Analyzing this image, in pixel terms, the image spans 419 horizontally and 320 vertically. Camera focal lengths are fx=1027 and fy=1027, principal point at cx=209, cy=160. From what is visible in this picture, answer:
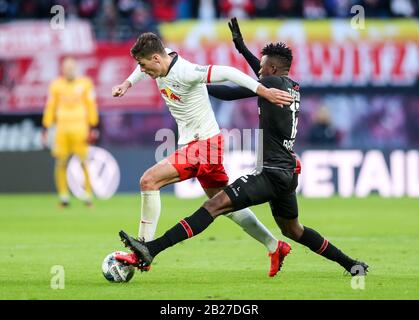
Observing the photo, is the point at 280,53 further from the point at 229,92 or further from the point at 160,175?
the point at 160,175

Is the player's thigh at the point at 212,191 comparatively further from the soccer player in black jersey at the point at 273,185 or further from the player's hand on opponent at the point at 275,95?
the player's hand on opponent at the point at 275,95

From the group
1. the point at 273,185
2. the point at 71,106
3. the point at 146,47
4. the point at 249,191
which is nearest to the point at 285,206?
the point at 273,185

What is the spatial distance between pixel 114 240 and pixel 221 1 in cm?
1226

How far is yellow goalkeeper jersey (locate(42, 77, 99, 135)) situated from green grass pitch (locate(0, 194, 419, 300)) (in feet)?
5.07

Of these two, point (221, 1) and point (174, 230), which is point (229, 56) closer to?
point (221, 1)

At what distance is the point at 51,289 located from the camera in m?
8.07

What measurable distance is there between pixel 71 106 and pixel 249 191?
10593mm

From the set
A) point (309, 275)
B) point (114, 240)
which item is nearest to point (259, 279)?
point (309, 275)

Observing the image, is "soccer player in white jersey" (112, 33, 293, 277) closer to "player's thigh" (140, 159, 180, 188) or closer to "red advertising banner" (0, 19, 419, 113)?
"player's thigh" (140, 159, 180, 188)

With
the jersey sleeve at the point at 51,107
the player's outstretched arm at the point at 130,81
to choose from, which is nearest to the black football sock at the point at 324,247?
the player's outstretched arm at the point at 130,81

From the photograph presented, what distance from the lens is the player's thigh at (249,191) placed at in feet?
27.8

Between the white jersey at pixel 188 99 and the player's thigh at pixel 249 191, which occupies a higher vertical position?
the white jersey at pixel 188 99

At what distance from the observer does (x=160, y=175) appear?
28.3 feet

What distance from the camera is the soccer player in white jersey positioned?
8.63 metres
